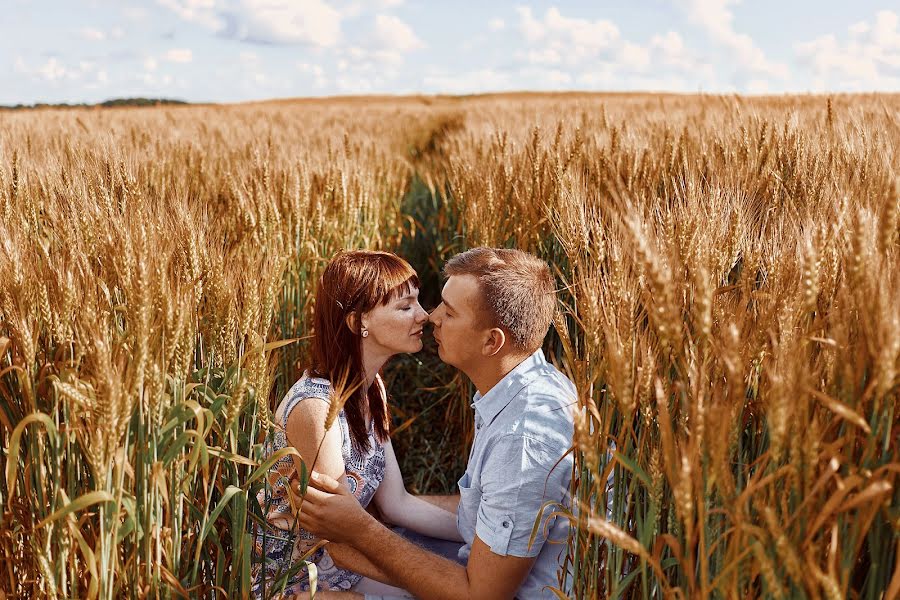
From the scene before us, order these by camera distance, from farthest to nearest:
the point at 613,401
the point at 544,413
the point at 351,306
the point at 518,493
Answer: the point at 351,306 → the point at 544,413 → the point at 518,493 → the point at 613,401

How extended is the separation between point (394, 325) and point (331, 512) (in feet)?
2.03

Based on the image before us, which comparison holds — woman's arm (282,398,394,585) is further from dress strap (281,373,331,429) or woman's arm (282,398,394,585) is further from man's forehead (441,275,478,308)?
man's forehead (441,275,478,308)

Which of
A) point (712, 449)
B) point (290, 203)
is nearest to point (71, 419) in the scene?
point (712, 449)

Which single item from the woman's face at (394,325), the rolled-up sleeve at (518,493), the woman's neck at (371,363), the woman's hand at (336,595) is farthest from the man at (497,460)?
the woman's neck at (371,363)

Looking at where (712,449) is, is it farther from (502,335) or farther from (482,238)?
(482,238)

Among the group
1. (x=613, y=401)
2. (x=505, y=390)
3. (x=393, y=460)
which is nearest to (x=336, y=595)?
(x=393, y=460)

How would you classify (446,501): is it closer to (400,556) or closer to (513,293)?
(400,556)

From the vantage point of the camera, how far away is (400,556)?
1947 millimetres

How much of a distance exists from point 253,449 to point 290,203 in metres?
1.45

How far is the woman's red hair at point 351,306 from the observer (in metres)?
2.22

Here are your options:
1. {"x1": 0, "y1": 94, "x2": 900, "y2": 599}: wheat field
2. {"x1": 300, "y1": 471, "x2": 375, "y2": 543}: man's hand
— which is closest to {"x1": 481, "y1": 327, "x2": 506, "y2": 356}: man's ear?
{"x1": 0, "y1": 94, "x2": 900, "y2": 599}: wheat field

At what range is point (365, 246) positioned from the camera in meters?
3.73

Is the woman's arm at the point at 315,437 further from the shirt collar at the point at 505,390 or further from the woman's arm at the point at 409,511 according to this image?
the shirt collar at the point at 505,390

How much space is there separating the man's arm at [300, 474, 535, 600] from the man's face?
49 centimetres
